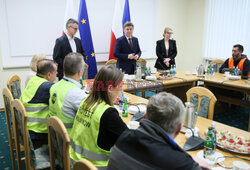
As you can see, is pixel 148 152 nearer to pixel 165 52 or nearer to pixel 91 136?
pixel 91 136

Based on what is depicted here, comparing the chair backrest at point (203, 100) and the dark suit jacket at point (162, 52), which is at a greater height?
the dark suit jacket at point (162, 52)

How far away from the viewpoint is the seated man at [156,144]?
0.95m

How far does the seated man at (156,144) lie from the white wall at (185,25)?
18.1 ft

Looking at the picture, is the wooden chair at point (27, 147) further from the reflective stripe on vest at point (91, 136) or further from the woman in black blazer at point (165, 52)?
the woman in black blazer at point (165, 52)

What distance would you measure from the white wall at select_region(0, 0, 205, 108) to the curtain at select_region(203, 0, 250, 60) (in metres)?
0.26

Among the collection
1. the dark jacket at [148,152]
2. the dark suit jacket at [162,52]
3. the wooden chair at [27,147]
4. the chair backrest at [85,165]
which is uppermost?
the dark suit jacket at [162,52]

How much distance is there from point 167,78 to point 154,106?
2937 mm

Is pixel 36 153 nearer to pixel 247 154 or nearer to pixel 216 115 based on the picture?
pixel 247 154

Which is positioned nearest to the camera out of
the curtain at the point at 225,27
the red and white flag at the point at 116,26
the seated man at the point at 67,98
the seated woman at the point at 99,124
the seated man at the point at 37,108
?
the seated woman at the point at 99,124

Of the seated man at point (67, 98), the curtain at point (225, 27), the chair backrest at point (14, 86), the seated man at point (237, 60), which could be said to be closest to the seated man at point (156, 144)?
the seated man at point (67, 98)

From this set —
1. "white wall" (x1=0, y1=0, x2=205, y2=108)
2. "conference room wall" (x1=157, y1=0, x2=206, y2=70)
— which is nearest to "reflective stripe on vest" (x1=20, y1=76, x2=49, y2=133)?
"white wall" (x1=0, y1=0, x2=205, y2=108)

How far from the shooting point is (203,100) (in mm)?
2527

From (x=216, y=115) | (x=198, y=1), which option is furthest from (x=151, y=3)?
(x=216, y=115)

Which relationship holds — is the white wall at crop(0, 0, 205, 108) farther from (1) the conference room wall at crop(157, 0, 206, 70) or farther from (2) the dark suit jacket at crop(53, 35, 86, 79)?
(2) the dark suit jacket at crop(53, 35, 86, 79)
